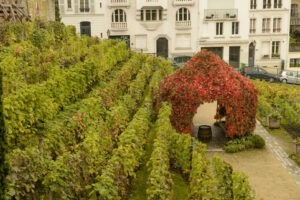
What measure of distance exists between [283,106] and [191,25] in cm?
2544

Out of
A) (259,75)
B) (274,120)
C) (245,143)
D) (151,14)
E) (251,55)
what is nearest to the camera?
(245,143)

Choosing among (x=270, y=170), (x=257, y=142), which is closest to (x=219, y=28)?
(x=257, y=142)

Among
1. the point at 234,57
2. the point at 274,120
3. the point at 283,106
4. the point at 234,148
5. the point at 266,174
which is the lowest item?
the point at 266,174

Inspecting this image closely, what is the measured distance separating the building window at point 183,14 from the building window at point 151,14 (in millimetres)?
1967

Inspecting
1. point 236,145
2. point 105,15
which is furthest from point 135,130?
point 105,15

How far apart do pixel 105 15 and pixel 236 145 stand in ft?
103

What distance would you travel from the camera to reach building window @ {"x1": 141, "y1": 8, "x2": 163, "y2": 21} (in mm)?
48969

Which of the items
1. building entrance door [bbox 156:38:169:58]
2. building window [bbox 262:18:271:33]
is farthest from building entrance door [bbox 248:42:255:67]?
building entrance door [bbox 156:38:169:58]

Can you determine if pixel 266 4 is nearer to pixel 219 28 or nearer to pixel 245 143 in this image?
pixel 219 28

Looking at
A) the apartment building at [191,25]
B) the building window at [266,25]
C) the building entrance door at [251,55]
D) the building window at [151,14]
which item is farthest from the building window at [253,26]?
the building window at [151,14]

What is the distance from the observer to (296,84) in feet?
137

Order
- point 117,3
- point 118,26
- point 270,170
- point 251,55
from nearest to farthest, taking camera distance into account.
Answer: point 270,170 → point 117,3 → point 118,26 → point 251,55

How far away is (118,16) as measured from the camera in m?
49.0

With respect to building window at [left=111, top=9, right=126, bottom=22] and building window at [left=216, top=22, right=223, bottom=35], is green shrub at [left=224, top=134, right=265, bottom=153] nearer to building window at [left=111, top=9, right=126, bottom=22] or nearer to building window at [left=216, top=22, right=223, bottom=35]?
building window at [left=216, top=22, right=223, bottom=35]
